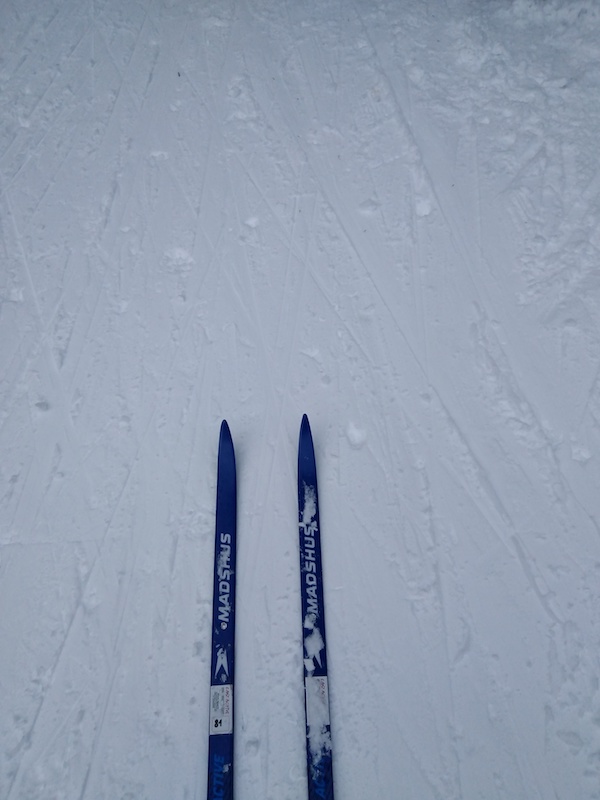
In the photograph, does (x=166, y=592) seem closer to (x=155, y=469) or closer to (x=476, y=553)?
(x=155, y=469)

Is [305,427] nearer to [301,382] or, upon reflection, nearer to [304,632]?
[301,382]

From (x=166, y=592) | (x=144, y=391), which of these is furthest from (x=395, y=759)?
(x=144, y=391)

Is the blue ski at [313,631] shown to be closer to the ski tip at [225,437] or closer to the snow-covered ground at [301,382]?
the snow-covered ground at [301,382]

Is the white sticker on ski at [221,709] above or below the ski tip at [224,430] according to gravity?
below

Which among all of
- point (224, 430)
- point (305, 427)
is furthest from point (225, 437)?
point (305, 427)

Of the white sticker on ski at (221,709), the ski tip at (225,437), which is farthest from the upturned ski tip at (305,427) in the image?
the white sticker on ski at (221,709)

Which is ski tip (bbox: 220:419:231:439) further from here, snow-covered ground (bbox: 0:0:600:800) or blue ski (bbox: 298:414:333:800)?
blue ski (bbox: 298:414:333:800)
